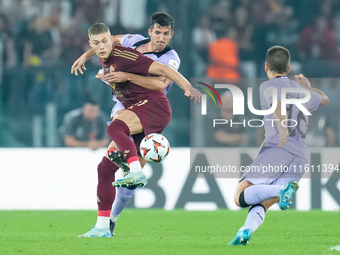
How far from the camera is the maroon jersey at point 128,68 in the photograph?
5.84m

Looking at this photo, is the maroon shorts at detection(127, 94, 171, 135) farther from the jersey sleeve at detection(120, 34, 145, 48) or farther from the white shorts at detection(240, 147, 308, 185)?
the white shorts at detection(240, 147, 308, 185)

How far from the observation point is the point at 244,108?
10758 mm

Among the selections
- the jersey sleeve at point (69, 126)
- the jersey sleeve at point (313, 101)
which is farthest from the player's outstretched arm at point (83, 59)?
the jersey sleeve at point (69, 126)

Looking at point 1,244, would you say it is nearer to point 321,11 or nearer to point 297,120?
point 297,120

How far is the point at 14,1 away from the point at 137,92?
253 inches

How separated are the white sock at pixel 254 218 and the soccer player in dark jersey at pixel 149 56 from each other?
149 centimetres

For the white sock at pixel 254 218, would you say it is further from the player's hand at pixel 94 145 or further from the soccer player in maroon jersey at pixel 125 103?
the player's hand at pixel 94 145

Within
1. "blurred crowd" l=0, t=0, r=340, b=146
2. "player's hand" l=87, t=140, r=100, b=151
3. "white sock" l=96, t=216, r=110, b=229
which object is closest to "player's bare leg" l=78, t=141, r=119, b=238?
"white sock" l=96, t=216, r=110, b=229

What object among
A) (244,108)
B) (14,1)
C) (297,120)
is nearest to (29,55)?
(14,1)

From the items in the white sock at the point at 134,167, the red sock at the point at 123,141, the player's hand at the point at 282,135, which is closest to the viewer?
the player's hand at the point at 282,135

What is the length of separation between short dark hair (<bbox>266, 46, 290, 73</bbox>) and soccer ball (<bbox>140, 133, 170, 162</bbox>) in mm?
1224

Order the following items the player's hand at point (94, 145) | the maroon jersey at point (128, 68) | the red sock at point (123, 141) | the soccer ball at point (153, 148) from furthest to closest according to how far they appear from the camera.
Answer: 1. the player's hand at point (94, 145)
2. the maroon jersey at point (128, 68)
3. the soccer ball at point (153, 148)
4. the red sock at point (123, 141)

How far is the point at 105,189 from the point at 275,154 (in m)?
1.74

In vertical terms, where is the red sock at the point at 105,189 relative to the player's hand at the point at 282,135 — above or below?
below
